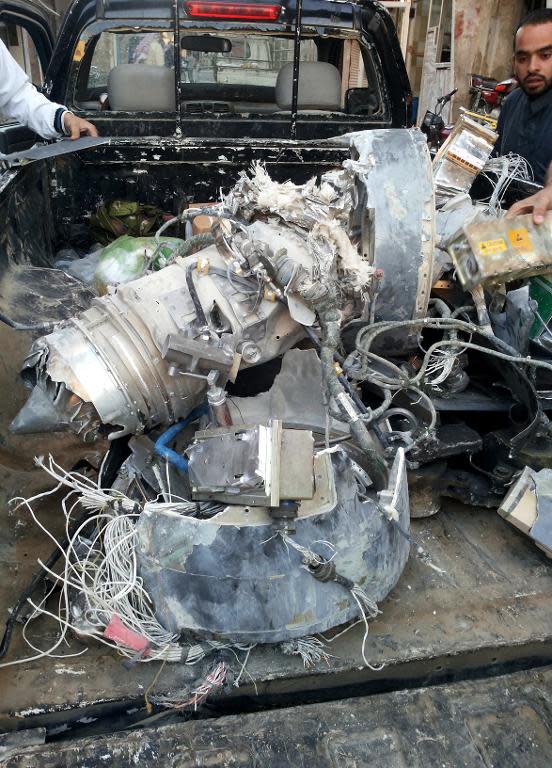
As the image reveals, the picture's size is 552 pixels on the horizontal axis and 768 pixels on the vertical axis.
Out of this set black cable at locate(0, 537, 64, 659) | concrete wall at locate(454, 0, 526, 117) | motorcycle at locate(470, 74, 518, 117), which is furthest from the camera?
concrete wall at locate(454, 0, 526, 117)

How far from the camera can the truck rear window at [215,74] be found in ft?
10.0

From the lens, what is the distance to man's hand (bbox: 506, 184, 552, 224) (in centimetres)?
198

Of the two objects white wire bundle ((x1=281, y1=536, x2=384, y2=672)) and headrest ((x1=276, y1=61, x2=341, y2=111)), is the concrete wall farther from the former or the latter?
white wire bundle ((x1=281, y1=536, x2=384, y2=672))

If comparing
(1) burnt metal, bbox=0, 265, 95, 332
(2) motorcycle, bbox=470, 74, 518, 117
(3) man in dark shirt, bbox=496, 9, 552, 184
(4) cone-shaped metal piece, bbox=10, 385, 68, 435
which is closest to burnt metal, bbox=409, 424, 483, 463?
(4) cone-shaped metal piece, bbox=10, 385, 68, 435

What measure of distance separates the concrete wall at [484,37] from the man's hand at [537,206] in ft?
26.5

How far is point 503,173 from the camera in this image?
2625 millimetres

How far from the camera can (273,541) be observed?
54.2 inches

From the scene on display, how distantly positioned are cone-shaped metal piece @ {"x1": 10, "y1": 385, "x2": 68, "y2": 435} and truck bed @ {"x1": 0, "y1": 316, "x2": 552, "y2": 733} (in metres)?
0.18

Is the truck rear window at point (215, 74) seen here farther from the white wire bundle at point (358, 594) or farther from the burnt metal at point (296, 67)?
the white wire bundle at point (358, 594)

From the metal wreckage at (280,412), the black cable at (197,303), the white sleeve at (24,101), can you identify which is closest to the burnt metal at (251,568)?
the metal wreckage at (280,412)

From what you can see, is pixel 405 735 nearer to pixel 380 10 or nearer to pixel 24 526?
pixel 24 526

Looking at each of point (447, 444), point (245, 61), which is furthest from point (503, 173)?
point (245, 61)

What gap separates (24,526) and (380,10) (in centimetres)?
316

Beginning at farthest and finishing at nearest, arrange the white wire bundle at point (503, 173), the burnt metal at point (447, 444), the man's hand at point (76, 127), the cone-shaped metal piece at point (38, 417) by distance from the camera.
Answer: the man's hand at point (76, 127) → the white wire bundle at point (503, 173) → the burnt metal at point (447, 444) → the cone-shaped metal piece at point (38, 417)
